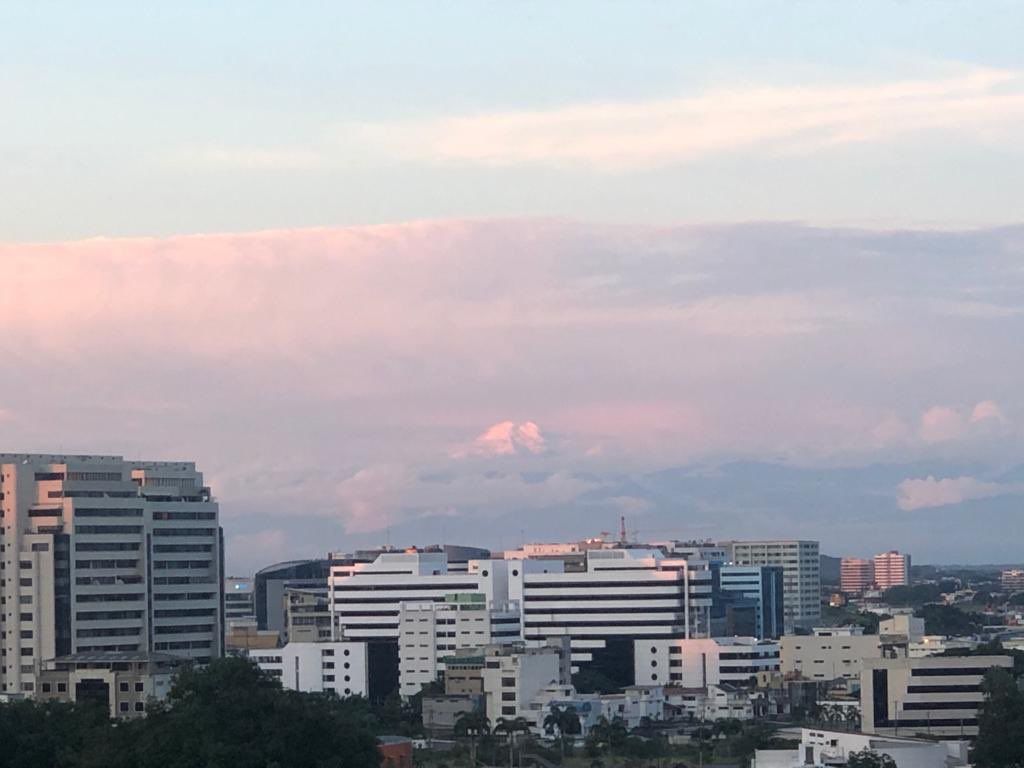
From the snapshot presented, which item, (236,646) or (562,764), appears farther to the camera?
(236,646)


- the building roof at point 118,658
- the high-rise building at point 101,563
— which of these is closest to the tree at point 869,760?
the building roof at point 118,658

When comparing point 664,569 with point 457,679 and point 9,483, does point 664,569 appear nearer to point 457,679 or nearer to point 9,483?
point 457,679

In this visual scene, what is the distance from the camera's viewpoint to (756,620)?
17125 centimetres

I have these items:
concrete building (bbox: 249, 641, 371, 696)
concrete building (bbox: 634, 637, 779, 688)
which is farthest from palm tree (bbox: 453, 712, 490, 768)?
concrete building (bbox: 634, 637, 779, 688)

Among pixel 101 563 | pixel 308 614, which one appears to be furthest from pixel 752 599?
pixel 101 563

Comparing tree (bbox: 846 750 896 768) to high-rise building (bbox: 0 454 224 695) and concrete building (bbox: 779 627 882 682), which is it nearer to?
high-rise building (bbox: 0 454 224 695)

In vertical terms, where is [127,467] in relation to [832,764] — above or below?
above

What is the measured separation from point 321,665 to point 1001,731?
6015 centimetres

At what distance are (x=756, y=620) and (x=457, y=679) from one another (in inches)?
2153

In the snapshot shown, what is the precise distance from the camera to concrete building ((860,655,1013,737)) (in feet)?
336

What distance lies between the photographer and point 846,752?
262ft

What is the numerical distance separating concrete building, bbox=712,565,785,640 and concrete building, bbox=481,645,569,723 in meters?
44.1

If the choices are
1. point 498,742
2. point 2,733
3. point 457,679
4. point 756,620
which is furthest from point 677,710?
point 2,733

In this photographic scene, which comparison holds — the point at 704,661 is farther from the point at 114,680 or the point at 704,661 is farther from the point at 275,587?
the point at 275,587
